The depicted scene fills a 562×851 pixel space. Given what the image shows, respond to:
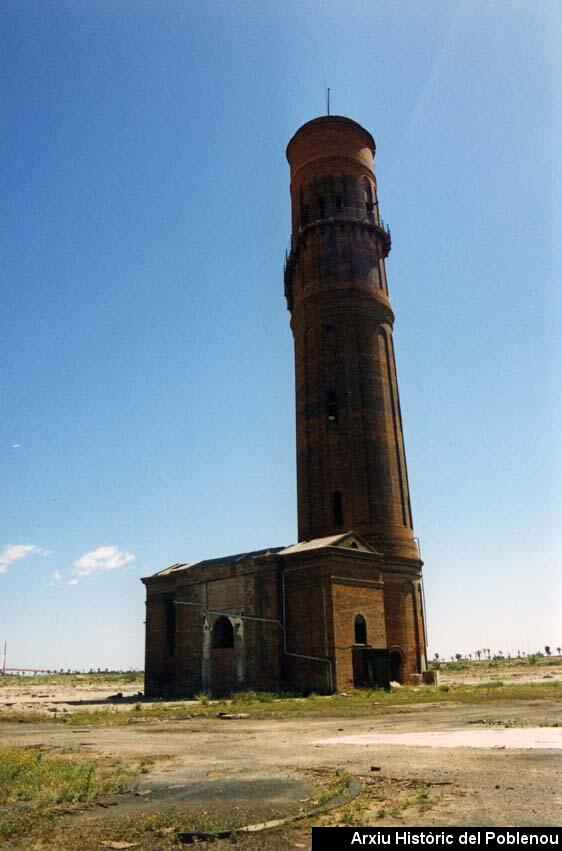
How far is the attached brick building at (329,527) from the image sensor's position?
92.9 feet

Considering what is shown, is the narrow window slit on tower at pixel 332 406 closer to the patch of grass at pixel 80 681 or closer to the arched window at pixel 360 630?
the arched window at pixel 360 630

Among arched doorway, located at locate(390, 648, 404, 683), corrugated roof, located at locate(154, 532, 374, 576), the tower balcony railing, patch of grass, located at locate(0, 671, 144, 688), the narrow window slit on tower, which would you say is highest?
the tower balcony railing

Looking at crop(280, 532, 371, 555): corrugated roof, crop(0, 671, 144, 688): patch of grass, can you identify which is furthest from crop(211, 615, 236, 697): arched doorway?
crop(0, 671, 144, 688): patch of grass

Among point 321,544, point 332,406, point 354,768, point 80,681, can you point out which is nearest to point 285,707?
point 321,544

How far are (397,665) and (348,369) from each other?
15.2 metres

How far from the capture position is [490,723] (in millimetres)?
14070

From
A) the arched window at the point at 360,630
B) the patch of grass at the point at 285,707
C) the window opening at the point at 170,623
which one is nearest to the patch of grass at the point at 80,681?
the window opening at the point at 170,623

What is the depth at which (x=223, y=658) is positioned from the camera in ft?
100

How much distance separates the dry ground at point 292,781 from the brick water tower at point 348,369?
18.0 m

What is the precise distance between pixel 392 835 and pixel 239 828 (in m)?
1.40

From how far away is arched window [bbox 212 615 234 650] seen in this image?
31844 mm

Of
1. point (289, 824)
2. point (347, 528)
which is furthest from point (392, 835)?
point (347, 528)

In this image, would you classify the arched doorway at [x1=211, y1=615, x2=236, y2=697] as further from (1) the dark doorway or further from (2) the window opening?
(1) the dark doorway

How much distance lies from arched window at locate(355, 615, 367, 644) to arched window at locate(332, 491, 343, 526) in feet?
19.8
